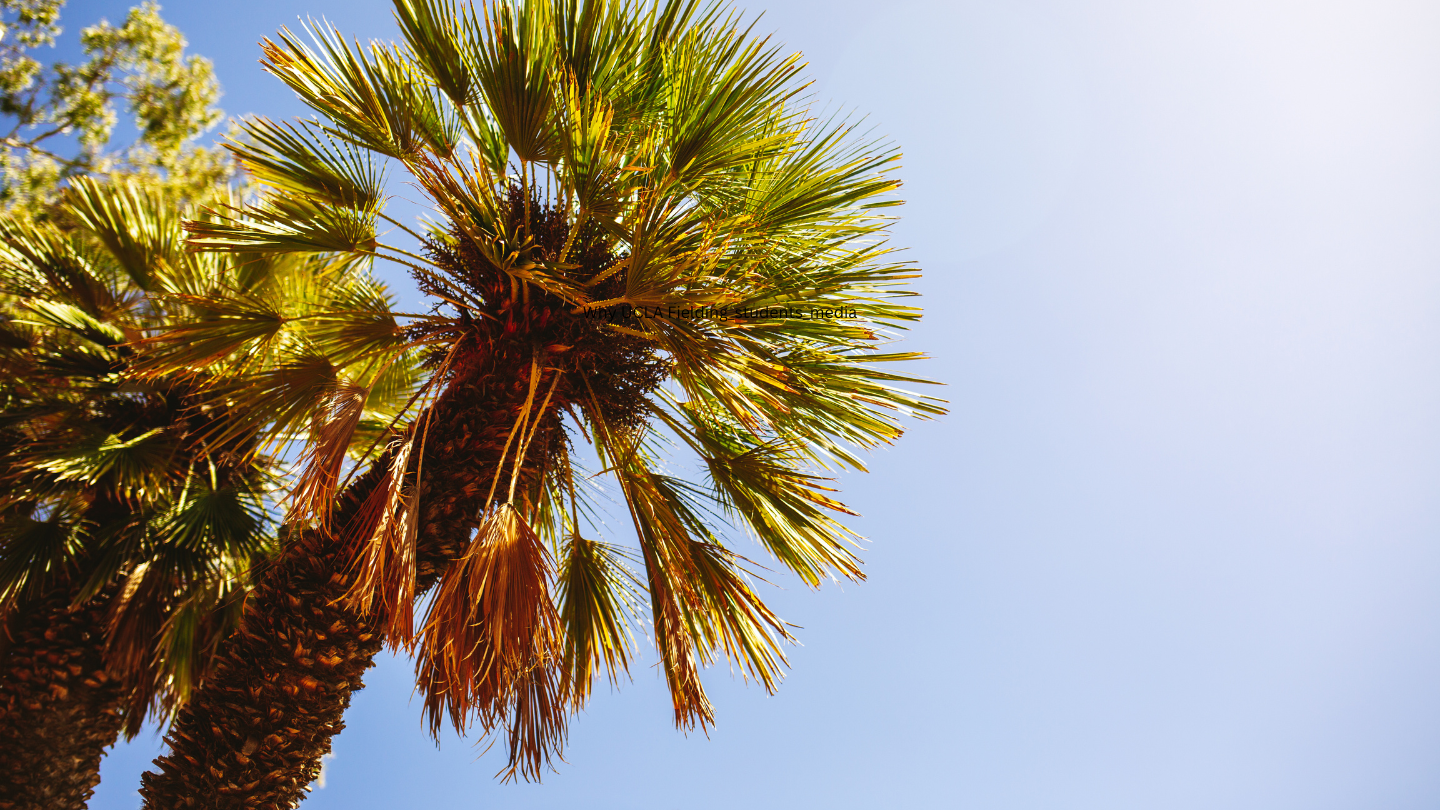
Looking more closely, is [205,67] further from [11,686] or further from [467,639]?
[467,639]

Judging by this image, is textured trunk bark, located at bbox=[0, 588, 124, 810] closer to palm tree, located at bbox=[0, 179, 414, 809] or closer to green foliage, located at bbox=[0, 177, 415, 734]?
palm tree, located at bbox=[0, 179, 414, 809]

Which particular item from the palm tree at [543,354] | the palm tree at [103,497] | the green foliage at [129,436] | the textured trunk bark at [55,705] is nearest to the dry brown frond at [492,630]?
the palm tree at [543,354]

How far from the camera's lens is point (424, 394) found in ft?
13.0

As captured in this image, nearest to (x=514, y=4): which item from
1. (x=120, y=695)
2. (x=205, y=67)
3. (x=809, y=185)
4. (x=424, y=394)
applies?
(x=809, y=185)

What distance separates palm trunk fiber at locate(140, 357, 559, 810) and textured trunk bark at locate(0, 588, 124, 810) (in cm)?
151

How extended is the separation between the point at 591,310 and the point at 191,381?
2.77 metres

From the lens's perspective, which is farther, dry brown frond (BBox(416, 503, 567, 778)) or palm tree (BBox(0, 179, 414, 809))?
palm tree (BBox(0, 179, 414, 809))

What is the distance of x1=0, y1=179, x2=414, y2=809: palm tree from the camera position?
186 inches

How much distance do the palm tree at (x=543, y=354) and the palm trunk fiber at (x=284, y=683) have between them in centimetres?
1

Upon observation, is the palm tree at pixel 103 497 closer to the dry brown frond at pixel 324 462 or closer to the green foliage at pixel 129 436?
the green foliage at pixel 129 436

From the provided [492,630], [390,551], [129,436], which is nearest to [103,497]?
[129,436]

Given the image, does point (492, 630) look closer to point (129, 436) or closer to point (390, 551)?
point (390, 551)

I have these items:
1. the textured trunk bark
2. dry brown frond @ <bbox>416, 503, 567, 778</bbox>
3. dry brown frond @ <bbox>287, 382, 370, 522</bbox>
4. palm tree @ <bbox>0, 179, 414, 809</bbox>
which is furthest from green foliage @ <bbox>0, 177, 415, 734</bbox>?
dry brown frond @ <bbox>416, 503, 567, 778</bbox>

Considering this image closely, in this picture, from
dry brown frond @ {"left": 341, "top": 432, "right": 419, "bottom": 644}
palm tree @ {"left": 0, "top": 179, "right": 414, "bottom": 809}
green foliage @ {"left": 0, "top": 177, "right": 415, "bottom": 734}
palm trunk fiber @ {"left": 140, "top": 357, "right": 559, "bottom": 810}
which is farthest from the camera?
green foliage @ {"left": 0, "top": 177, "right": 415, "bottom": 734}
